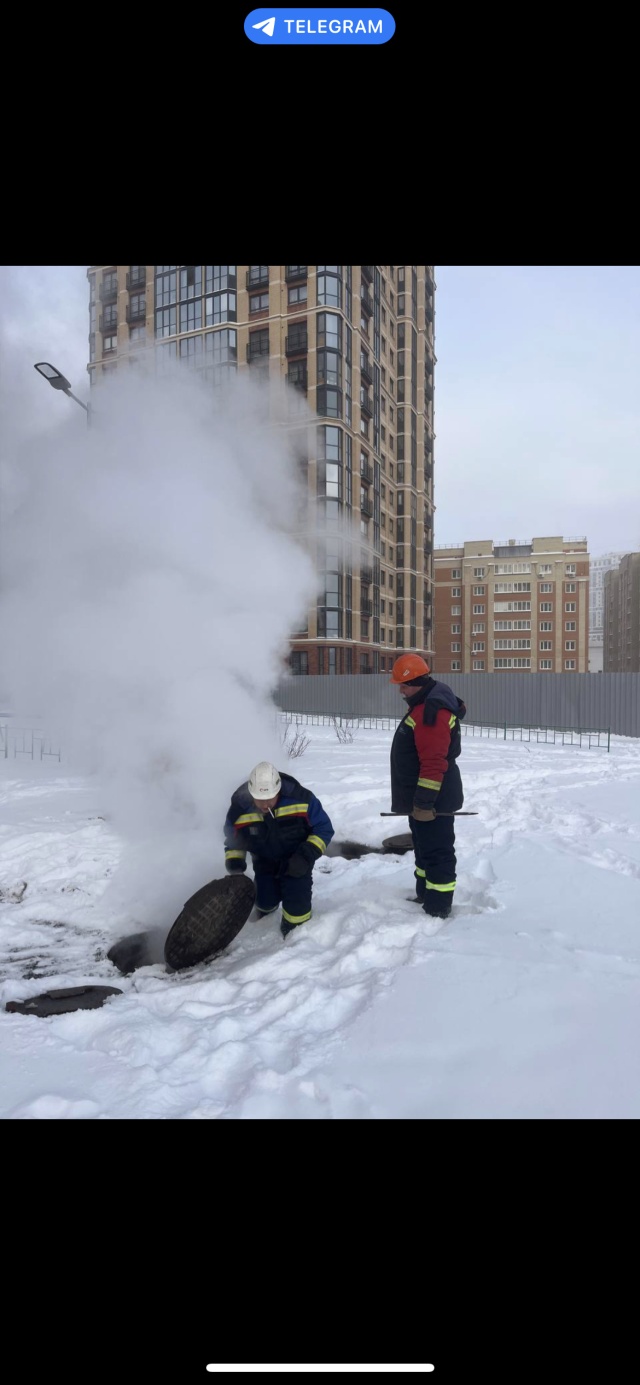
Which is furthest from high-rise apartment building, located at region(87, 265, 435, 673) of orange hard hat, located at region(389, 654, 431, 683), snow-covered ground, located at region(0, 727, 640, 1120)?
snow-covered ground, located at region(0, 727, 640, 1120)

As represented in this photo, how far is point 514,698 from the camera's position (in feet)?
82.3

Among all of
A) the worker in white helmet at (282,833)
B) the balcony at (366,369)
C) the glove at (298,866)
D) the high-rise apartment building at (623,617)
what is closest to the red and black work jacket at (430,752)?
the worker in white helmet at (282,833)

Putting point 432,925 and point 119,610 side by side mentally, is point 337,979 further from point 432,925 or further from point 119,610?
point 119,610

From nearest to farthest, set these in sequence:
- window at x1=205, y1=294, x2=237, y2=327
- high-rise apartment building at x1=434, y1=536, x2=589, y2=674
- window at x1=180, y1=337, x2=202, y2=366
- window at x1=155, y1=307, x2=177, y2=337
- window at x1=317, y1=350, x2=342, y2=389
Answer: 1. window at x1=205, y1=294, x2=237, y2=327
2. window at x1=155, y1=307, x2=177, y2=337
3. window at x1=180, y1=337, x2=202, y2=366
4. window at x1=317, y1=350, x2=342, y2=389
5. high-rise apartment building at x1=434, y1=536, x2=589, y2=674

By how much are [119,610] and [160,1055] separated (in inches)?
164

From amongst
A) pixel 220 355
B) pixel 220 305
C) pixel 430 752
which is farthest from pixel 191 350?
pixel 430 752

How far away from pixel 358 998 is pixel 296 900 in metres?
1.31

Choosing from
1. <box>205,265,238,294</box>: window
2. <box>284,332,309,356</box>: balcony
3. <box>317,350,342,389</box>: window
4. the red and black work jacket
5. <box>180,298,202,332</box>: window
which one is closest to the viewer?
<box>205,265,238,294</box>: window

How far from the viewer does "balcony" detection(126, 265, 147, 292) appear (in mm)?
3357

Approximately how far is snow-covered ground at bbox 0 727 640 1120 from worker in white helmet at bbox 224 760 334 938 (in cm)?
27

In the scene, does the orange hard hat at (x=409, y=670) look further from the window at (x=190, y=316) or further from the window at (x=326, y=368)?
the window at (x=326, y=368)

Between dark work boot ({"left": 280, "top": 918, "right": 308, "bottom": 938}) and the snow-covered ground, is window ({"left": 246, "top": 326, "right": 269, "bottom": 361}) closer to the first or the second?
the snow-covered ground

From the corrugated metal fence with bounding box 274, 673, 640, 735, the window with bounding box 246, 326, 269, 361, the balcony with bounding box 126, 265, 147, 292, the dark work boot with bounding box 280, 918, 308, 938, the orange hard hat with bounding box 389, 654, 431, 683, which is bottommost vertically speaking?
the dark work boot with bounding box 280, 918, 308, 938

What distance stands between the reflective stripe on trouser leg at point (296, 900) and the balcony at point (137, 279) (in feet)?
12.3
